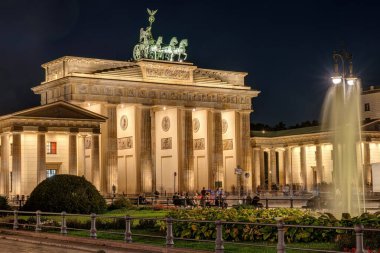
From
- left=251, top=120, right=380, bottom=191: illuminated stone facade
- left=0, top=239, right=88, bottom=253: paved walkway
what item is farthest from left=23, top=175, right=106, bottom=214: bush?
left=251, top=120, right=380, bottom=191: illuminated stone facade

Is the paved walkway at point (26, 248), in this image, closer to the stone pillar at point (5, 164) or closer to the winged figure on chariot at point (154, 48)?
the stone pillar at point (5, 164)

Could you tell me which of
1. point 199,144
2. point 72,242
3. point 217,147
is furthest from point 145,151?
point 72,242

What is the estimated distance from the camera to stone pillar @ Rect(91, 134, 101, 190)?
72250 mm

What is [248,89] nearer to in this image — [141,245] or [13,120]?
[13,120]

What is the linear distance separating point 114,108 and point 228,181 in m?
22.5

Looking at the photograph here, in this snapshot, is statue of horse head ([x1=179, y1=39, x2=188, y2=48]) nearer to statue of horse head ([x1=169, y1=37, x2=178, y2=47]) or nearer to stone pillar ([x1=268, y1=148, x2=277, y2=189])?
statue of horse head ([x1=169, y1=37, x2=178, y2=47])

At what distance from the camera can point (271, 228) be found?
82.6 ft

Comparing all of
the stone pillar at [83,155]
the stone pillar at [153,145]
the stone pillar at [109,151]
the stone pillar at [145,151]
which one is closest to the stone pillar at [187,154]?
the stone pillar at [153,145]

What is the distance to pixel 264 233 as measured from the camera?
25297mm

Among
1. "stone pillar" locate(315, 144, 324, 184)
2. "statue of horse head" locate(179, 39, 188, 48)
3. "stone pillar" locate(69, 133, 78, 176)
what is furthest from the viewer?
"stone pillar" locate(315, 144, 324, 184)

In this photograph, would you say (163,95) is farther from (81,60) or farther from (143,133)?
(81,60)

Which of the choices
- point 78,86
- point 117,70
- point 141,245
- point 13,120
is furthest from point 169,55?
point 141,245

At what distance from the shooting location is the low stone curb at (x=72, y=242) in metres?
24.7

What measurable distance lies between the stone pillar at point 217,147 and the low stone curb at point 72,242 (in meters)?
55.3
